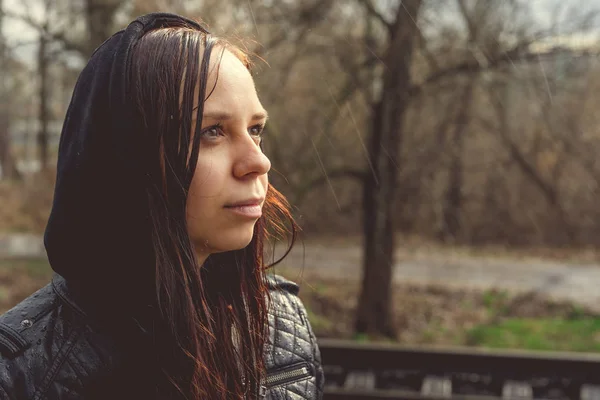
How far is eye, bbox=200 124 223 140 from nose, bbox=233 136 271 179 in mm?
49

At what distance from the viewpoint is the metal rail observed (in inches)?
226

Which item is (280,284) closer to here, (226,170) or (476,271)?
(226,170)

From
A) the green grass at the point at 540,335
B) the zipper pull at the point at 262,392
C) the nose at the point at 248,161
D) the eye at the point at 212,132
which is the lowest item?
the green grass at the point at 540,335

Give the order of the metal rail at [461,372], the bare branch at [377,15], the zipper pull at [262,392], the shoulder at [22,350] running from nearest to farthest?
the shoulder at [22,350]
the zipper pull at [262,392]
the metal rail at [461,372]
the bare branch at [377,15]

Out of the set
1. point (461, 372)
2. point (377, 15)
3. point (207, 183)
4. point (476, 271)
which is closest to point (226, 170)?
point (207, 183)

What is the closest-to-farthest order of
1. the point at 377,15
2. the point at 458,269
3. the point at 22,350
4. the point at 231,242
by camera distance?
the point at 22,350 < the point at 231,242 < the point at 377,15 < the point at 458,269

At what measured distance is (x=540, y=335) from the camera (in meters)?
8.66

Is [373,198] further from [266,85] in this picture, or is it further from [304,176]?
[266,85]

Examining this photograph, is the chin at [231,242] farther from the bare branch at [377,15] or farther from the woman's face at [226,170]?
the bare branch at [377,15]

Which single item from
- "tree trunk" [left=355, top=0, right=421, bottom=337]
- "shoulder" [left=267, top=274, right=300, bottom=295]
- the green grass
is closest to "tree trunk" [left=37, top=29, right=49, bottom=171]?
"tree trunk" [left=355, top=0, right=421, bottom=337]

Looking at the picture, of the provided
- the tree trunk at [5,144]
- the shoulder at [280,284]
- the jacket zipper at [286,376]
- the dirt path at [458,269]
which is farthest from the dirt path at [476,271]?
the jacket zipper at [286,376]

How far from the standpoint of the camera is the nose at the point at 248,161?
1.30 m

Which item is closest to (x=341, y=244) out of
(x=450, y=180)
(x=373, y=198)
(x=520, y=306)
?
(x=450, y=180)

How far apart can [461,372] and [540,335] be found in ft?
10.5
